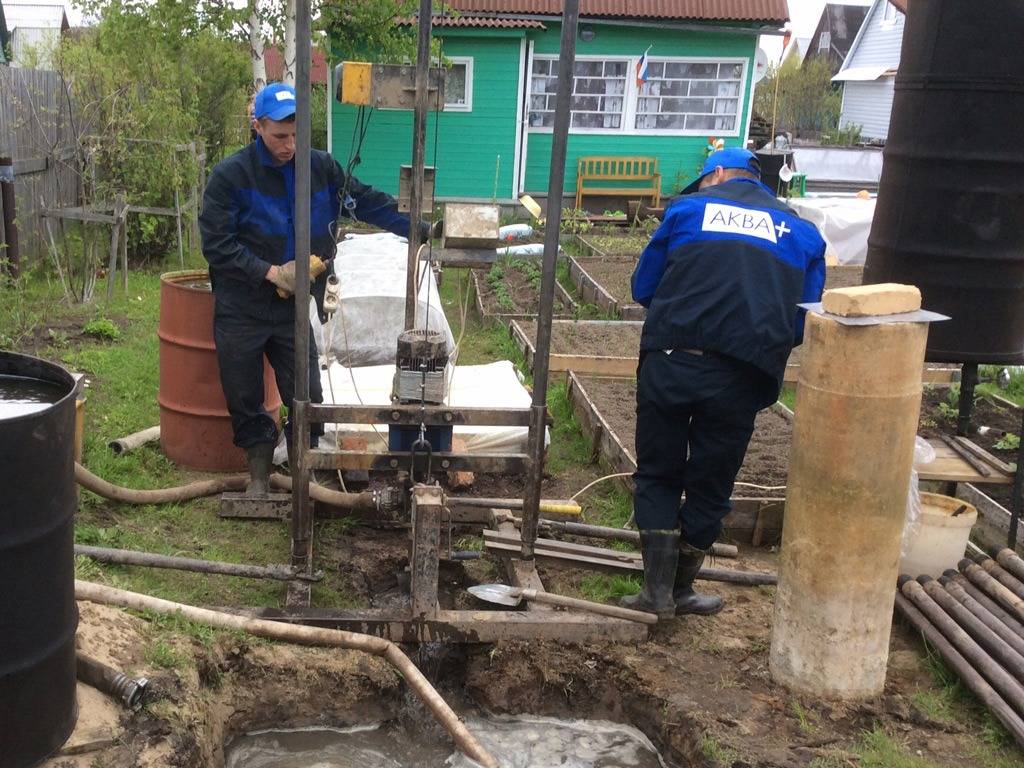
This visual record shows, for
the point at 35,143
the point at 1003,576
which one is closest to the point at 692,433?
the point at 1003,576

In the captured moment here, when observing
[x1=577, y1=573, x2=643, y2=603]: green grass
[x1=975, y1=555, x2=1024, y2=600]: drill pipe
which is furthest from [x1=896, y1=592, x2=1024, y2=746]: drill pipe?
[x1=577, y1=573, x2=643, y2=603]: green grass

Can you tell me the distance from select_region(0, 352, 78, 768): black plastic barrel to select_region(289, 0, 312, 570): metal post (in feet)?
4.52

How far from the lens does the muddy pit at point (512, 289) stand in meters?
9.91

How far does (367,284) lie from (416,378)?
11.4 feet

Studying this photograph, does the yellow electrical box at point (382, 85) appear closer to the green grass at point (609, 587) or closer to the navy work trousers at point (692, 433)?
the navy work trousers at point (692, 433)

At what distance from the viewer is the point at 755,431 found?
6.55 meters

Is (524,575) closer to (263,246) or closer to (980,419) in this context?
(263,246)

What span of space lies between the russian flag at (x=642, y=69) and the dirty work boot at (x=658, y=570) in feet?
47.4

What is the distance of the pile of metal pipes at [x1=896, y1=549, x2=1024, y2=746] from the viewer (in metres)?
3.59

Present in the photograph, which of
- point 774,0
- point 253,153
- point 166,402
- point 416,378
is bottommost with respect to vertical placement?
point 166,402

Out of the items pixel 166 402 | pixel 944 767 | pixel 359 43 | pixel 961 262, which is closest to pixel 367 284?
pixel 166 402

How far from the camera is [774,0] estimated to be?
16.8 metres

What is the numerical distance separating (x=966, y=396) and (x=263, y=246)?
427 cm

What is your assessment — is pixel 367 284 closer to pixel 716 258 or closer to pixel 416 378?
pixel 416 378
